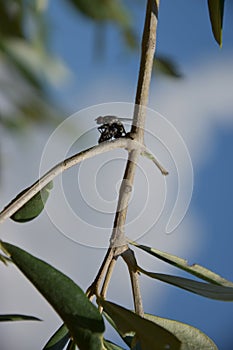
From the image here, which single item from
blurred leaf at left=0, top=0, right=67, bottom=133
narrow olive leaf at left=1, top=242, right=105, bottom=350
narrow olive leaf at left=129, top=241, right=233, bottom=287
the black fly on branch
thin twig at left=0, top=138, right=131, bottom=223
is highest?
blurred leaf at left=0, top=0, right=67, bottom=133

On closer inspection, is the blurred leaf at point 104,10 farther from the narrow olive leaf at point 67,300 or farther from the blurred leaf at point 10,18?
the narrow olive leaf at point 67,300

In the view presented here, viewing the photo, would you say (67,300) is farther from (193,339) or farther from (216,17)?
(216,17)

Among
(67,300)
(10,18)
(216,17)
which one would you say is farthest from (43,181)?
(10,18)

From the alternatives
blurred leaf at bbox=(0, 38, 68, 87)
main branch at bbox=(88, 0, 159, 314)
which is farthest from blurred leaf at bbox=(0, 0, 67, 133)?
main branch at bbox=(88, 0, 159, 314)

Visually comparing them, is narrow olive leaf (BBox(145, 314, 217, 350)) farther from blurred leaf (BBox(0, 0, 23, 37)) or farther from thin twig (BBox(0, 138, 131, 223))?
blurred leaf (BBox(0, 0, 23, 37))

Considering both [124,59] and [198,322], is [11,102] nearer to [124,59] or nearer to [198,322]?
[124,59]

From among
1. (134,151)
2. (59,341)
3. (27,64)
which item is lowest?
(59,341)

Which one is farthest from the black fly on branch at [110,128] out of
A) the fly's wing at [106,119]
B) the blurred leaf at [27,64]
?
the blurred leaf at [27,64]
